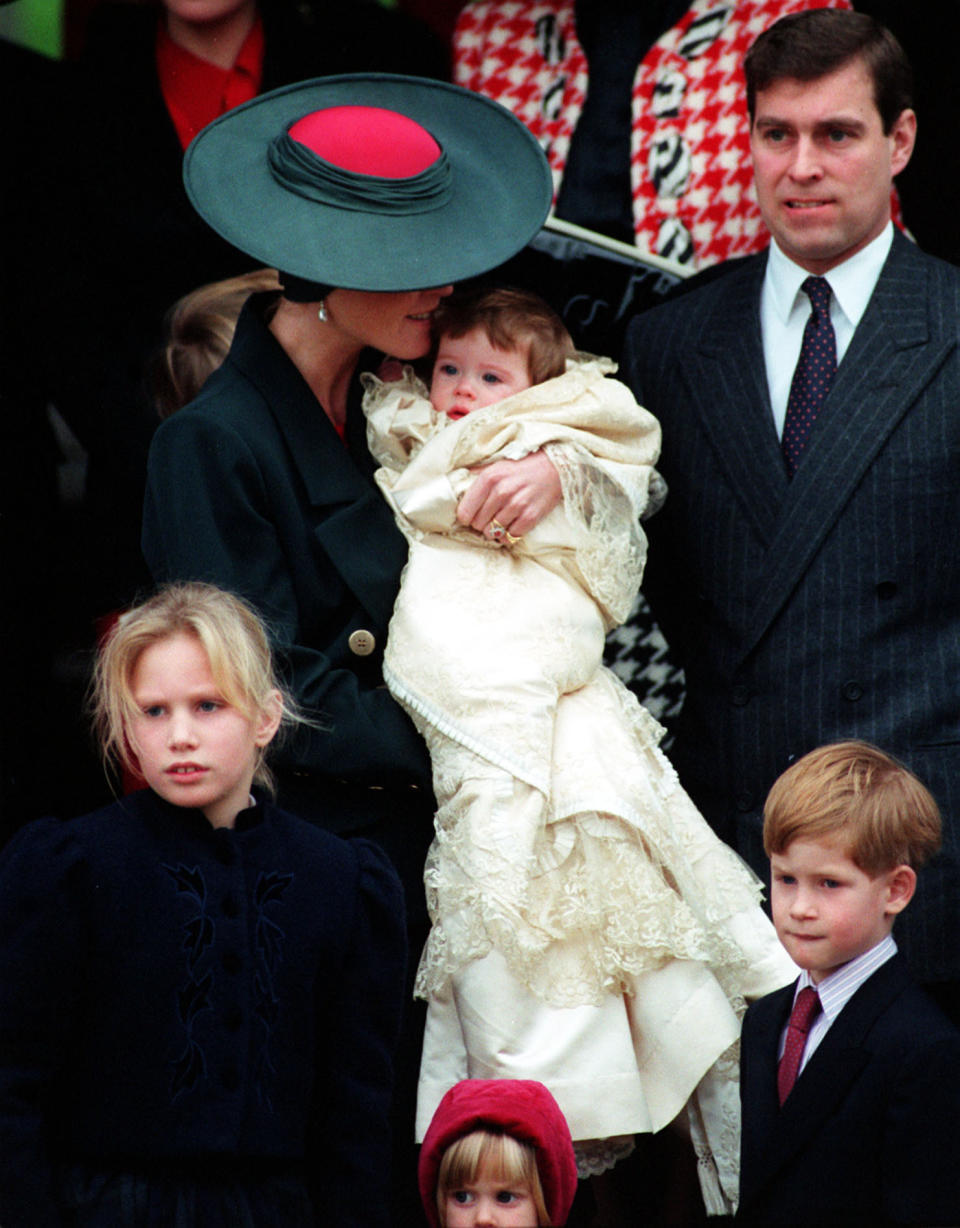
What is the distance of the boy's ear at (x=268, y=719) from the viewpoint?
112 inches

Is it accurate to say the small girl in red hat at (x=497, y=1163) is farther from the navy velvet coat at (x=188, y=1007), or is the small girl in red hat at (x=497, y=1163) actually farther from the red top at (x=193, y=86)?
the red top at (x=193, y=86)

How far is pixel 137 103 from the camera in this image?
13.8ft

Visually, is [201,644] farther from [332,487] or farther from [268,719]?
[332,487]

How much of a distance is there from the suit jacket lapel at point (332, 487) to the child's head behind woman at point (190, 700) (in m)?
0.59

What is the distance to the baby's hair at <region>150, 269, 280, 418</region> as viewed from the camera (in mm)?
3865

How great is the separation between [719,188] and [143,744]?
87.1 inches

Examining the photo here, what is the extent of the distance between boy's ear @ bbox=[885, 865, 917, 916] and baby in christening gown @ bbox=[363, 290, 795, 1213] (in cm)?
46

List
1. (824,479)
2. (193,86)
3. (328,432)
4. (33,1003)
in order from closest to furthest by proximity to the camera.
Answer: (33,1003)
(328,432)
(824,479)
(193,86)

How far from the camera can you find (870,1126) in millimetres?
2715

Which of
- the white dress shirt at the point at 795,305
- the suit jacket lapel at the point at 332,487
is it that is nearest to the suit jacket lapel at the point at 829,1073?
the suit jacket lapel at the point at 332,487

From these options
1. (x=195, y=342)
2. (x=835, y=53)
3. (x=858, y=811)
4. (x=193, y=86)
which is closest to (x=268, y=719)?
(x=858, y=811)

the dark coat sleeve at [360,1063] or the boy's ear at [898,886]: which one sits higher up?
the boy's ear at [898,886]

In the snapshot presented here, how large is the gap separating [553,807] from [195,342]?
1304mm

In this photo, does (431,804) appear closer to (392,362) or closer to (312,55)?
(392,362)
